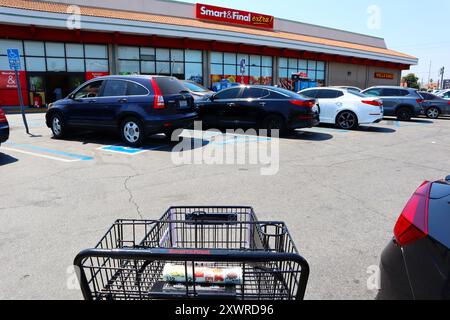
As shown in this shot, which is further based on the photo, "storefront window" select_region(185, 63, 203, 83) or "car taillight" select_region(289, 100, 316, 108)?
"storefront window" select_region(185, 63, 203, 83)

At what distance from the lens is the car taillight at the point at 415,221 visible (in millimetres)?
1948

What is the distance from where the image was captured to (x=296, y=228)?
4.38 m

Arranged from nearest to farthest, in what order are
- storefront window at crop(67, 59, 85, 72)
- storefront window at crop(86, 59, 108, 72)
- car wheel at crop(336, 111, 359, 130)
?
car wheel at crop(336, 111, 359, 130) < storefront window at crop(67, 59, 85, 72) < storefront window at crop(86, 59, 108, 72)

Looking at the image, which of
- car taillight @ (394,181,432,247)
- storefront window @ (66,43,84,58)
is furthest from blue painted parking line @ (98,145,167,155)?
storefront window @ (66,43,84,58)

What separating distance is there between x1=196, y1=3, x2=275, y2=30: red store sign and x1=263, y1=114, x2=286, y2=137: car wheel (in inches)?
947

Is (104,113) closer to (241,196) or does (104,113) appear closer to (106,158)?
(106,158)

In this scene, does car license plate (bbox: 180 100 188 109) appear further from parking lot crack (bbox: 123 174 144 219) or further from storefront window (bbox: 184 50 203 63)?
storefront window (bbox: 184 50 203 63)

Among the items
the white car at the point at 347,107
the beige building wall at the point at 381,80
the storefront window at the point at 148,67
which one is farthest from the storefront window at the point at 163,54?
the beige building wall at the point at 381,80

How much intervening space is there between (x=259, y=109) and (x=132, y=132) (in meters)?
4.26

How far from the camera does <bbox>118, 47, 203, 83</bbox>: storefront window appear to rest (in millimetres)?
26641

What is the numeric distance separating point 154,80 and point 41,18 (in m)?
16.7

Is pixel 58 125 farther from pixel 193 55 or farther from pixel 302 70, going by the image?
pixel 302 70

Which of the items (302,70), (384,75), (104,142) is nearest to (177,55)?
(302,70)

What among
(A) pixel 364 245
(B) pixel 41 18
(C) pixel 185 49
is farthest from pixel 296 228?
Result: (C) pixel 185 49
